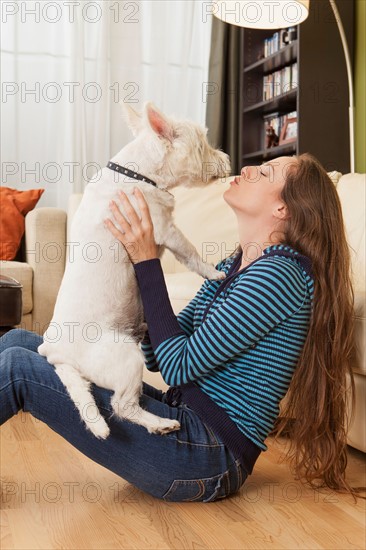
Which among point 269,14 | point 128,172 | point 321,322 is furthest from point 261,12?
point 321,322

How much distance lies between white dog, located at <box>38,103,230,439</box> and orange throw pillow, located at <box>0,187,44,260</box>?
225 cm

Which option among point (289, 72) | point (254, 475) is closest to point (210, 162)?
point (254, 475)

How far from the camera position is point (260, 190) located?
164 cm

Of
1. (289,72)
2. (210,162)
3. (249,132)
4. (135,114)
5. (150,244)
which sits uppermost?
(289,72)

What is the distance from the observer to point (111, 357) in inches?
59.0

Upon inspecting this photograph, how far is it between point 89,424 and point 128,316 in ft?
0.93

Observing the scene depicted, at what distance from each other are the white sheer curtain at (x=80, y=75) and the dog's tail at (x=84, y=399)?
11.3ft

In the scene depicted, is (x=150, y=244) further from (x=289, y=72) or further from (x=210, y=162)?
(x=289, y=72)

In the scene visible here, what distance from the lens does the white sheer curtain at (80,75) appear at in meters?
4.69

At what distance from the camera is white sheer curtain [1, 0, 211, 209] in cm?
469

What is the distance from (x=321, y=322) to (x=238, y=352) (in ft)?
0.77

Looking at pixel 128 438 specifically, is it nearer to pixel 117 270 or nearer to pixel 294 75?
pixel 117 270

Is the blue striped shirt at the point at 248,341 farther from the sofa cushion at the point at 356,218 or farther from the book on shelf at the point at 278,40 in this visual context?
the book on shelf at the point at 278,40

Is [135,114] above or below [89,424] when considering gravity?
above
